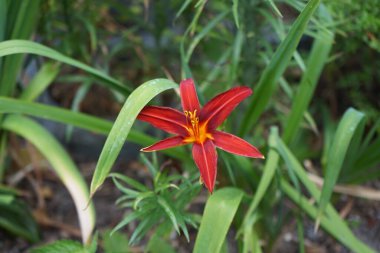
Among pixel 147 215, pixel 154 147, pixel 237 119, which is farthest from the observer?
pixel 237 119

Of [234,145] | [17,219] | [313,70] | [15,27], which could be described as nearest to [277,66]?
[313,70]

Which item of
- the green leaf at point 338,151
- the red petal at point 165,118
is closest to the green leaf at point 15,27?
the red petal at point 165,118

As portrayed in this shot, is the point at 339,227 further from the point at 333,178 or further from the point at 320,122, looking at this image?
the point at 320,122

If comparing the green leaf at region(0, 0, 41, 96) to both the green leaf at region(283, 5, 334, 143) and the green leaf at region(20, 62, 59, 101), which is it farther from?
the green leaf at region(283, 5, 334, 143)

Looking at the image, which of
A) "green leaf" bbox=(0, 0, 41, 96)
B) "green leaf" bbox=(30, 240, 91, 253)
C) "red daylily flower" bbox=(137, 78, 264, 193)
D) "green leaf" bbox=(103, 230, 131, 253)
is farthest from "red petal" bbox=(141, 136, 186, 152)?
"green leaf" bbox=(0, 0, 41, 96)

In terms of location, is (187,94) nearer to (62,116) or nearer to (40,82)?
(62,116)

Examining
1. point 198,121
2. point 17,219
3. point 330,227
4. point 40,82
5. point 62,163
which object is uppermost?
point 198,121

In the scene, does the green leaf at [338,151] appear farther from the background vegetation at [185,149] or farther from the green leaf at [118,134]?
the green leaf at [118,134]

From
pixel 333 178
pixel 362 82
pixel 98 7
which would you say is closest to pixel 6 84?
pixel 98 7
